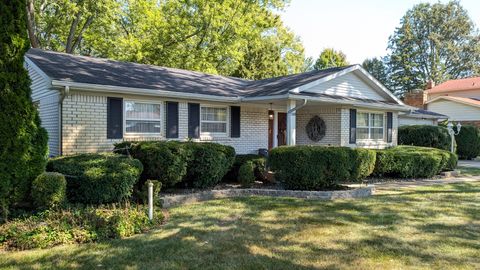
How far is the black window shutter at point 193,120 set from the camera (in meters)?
12.4

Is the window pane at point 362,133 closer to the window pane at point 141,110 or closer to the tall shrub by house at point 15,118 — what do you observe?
the window pane at point 141,110

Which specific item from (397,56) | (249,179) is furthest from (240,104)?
(397,56)

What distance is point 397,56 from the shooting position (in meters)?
53.5

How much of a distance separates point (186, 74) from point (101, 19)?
11593 millimetres

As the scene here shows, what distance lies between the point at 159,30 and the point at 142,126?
17.0m

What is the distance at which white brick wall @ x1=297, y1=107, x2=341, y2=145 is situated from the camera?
1473cm

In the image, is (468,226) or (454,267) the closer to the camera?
(454,267)

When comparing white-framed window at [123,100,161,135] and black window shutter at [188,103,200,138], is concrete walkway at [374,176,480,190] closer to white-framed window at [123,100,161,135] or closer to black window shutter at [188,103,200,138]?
black window shutter at [188,103,200,138]

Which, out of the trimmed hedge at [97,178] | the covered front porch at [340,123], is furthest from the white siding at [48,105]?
the covered front porch at [340,123]

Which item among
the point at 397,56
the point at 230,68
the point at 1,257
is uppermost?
the point at 397,56

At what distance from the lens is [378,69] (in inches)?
2277

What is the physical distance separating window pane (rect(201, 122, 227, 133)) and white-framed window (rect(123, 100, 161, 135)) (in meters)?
1.69

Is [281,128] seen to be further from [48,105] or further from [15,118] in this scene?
[15,118]

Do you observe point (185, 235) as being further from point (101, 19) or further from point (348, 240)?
point (101, 19)
